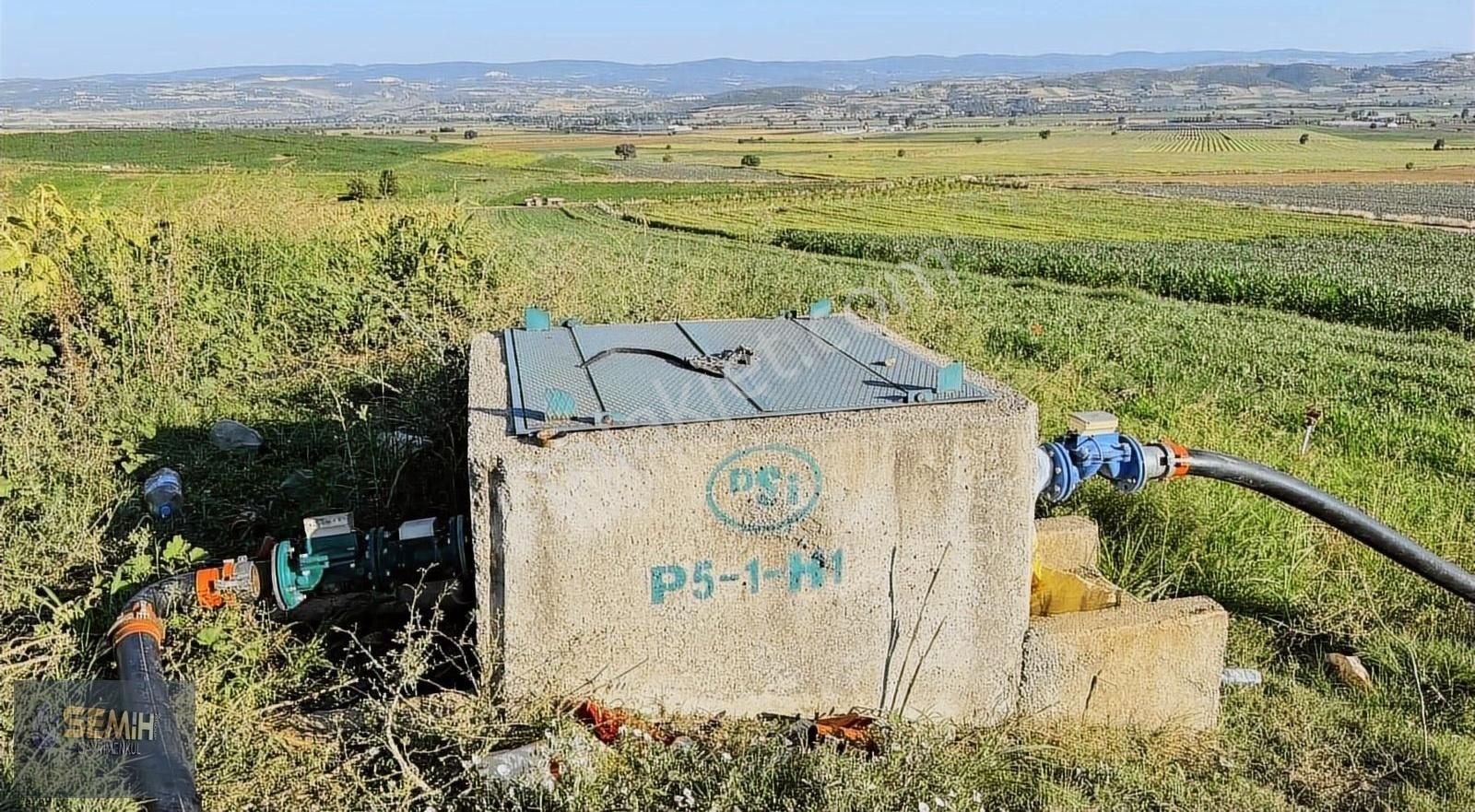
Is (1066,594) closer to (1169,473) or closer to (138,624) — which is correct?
(1169,473)

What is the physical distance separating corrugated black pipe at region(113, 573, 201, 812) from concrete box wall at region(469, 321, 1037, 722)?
0.74m

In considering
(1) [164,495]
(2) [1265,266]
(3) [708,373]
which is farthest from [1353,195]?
(1) [164,495]

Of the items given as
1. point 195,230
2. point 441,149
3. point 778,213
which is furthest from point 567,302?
point 441,149

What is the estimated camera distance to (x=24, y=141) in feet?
131

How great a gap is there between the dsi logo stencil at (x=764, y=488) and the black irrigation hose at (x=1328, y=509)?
4.69 ft

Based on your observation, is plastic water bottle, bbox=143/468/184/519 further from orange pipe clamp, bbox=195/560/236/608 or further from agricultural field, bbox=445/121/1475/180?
agricultural field, bbox=445/121/1475/180

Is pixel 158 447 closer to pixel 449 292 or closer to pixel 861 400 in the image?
pixel 449 292

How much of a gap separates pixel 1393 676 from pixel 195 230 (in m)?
8.18

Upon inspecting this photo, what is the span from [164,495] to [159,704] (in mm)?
2087

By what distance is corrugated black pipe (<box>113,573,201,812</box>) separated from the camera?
82.4 inches

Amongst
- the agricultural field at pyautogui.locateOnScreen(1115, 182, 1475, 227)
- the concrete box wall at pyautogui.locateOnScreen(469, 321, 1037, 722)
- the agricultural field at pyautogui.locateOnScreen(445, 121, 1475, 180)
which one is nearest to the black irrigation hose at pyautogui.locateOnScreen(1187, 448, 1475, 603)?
the concrete box wall at pyautogui.locateOnScreen(469, 321, 1037, 722)

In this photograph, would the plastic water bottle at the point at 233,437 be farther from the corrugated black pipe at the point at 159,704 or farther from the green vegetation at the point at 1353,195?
the green vegetation at the point at 1353,195

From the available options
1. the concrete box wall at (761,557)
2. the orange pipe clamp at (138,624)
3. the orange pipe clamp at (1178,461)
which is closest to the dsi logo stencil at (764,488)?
the concrete box wall at (761,557)

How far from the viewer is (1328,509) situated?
334 cm
